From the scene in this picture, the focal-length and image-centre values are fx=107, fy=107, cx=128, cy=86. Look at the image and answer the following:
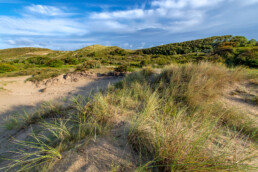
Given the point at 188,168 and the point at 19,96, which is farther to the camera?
the point at 19,96

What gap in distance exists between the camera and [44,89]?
7496 millimetres

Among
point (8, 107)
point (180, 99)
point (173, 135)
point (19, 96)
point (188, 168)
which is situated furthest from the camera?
point (19, 96)

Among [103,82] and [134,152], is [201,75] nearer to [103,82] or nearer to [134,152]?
[134,152]

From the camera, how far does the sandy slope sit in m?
6.07

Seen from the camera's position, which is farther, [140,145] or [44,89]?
[44,89]

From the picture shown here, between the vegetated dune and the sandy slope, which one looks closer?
the vegetated dune

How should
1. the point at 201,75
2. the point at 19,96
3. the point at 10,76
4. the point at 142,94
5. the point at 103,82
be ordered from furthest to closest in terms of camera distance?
1. the point at 10,76
2. the point at 103,82
3. the point at 19,96
4. the point at 201,75
5. the point at 142,94

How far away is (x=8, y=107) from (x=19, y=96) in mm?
1627

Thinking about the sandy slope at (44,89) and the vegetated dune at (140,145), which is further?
the sandy slope at (44,89)

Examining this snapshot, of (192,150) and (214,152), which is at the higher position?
(192,150)

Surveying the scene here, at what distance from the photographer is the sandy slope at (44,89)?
19.9ft

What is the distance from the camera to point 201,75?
13.6 ft

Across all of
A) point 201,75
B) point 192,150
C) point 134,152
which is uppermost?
point 201,75

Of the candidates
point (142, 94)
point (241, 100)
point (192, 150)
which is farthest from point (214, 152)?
point (241, 100)
